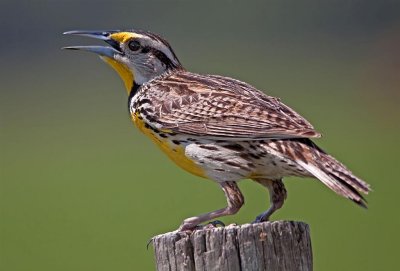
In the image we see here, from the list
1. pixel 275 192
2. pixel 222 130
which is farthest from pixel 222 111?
pixel 275 192

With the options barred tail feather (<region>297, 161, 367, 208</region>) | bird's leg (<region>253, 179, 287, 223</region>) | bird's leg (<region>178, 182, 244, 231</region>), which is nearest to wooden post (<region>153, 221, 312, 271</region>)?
barred tail feather (<region>297, 161, 367, 208</region>)

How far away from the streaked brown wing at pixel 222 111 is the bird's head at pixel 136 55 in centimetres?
8

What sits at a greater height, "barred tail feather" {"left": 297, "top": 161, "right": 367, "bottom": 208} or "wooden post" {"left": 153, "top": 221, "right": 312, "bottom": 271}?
"barred tail feather" {"left": 297, "top": 161, "right": 367, "bottom": 208}

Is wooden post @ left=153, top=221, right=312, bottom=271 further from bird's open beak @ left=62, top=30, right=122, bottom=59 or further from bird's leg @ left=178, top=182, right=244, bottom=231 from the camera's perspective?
bird's open beak @ left=62, top=30, right=122, bottom=59

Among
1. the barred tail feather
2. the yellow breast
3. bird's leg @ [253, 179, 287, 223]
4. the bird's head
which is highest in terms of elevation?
the bird's head

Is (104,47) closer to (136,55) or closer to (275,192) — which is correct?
(136,55)

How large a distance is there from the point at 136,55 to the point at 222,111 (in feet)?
1.59

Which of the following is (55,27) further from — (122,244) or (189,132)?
(189,132)

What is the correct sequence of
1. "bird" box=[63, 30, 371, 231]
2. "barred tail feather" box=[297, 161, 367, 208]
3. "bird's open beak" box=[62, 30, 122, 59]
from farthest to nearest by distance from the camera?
"bird's open beak" box=[62, 30, 122, 59], "bird" box=[63, 30, 371, 231], "barred tail feather" box=[297, 161, 367, 208]

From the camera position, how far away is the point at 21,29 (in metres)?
14.1

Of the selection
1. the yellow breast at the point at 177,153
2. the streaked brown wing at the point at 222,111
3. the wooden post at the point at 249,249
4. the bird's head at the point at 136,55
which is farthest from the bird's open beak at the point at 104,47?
the wooden post at the point at 249,249

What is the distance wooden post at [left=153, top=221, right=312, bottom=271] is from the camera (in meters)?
3.15

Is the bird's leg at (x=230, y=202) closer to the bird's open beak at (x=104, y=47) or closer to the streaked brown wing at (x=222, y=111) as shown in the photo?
the streaked brown wing at (x=222, y=111)

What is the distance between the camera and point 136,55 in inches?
171
